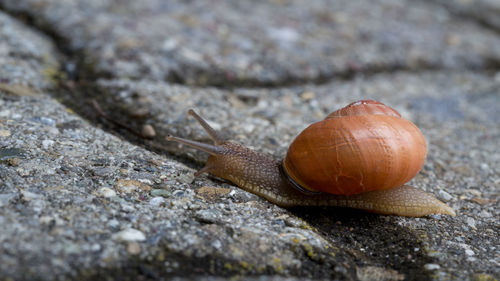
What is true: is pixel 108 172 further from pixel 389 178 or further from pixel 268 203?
pixel 389 178

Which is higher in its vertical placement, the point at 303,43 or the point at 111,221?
the point at 303,43

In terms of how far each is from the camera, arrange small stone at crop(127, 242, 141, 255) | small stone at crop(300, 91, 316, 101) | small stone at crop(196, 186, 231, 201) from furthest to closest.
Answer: small stone at crop(300, 91, 316, 101) < small stone at crop(196, 186, 231, 201) < small stone at crop(127, 242, 141, 255)

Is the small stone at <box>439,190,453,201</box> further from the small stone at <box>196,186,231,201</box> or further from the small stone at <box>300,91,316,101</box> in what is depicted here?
the small stone at <box>300,91,316,101</box>

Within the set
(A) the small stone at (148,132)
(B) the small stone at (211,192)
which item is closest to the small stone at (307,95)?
(A) the small stone at (148,132)

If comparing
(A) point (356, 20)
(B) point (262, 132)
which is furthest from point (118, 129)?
(A) point (356, 20)

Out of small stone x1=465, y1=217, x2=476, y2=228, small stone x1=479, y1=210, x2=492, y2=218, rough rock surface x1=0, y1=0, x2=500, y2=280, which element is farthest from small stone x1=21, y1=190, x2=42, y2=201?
small stone x1=479, y1=210, x2=492, y2=218

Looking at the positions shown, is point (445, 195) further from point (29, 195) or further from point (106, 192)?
point (29, 195)
